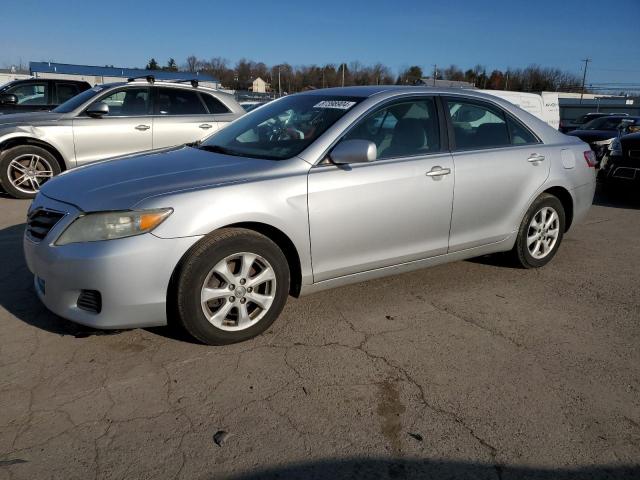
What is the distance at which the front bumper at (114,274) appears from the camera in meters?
2.88

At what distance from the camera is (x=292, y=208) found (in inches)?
131

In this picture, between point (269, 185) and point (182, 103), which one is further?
point (182, 103)

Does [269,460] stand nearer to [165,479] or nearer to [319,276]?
[165,479]

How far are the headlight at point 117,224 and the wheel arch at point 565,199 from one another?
3502 mm

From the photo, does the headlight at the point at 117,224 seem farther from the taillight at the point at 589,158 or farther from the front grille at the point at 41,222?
the taillight at the point at 589,158

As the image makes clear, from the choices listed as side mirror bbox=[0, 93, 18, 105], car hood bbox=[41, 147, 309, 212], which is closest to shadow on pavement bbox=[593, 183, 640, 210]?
car hood bbox=[41, 147, 309, 212]

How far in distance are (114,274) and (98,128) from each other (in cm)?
540

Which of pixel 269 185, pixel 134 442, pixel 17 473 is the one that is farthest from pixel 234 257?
pixel 17 473

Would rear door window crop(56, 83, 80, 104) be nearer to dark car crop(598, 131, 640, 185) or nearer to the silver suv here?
the silver suv

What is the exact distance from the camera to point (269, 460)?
7.50 feet

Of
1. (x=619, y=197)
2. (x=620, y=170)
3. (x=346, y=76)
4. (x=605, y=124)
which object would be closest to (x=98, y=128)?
(x=620, y=170)

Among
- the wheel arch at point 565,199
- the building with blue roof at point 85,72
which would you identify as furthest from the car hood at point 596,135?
the building with blue roof at point 85,72

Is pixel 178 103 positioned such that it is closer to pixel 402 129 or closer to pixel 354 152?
pixel 402 129

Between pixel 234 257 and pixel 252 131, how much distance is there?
4.50 ft
